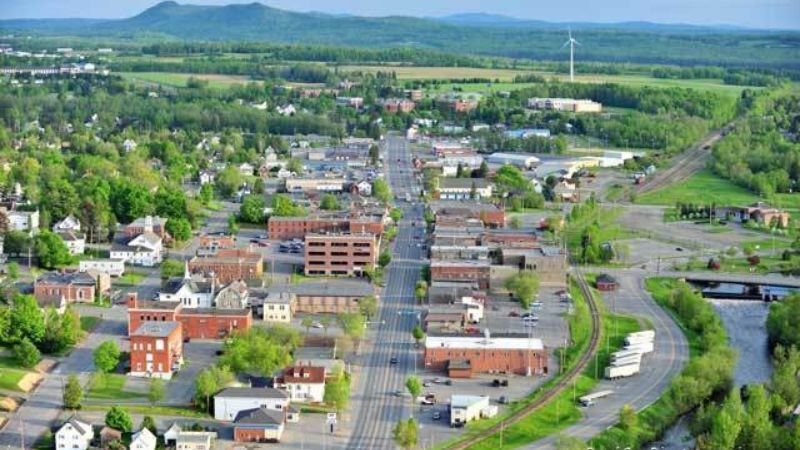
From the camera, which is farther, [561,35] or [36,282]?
[561,35]

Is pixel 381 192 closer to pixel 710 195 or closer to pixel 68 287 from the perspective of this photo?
pixel 710 195

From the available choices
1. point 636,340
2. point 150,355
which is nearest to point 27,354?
point 150,355

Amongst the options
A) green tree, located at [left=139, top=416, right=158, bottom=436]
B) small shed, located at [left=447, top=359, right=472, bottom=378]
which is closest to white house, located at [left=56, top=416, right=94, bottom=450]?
green tree, located at [left=139, top=416, right=158, bottom=436]

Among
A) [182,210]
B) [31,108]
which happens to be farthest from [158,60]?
[182,210]

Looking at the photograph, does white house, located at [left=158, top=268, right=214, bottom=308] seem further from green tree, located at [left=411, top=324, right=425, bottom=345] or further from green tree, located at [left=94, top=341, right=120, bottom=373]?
green tree, located at [left=411, top=324, right=425, bottom=345]

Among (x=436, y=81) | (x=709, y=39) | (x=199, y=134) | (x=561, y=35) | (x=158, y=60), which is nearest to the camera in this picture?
(x=199, y=134)

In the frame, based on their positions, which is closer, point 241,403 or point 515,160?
point 241,403

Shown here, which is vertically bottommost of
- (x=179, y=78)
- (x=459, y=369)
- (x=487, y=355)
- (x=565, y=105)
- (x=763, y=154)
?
(x=459, y=369)

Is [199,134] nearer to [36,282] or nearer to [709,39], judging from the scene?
[36,282]
